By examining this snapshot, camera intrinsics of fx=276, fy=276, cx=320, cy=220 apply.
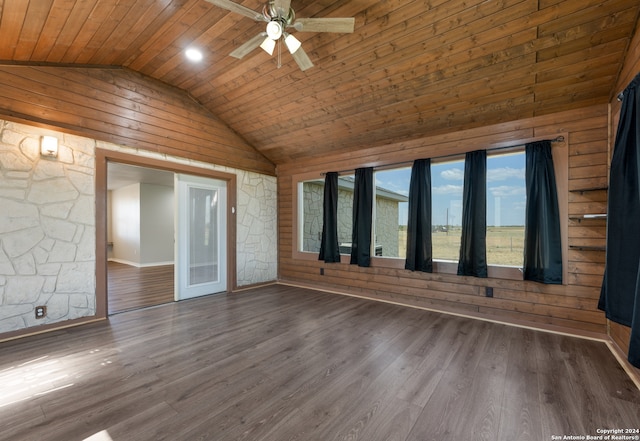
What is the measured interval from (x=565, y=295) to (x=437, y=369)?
6.78ft

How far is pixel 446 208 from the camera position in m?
4.23

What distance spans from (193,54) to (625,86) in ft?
15.5

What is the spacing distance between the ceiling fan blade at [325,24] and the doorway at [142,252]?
3.09m

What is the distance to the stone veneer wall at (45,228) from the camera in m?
3.04

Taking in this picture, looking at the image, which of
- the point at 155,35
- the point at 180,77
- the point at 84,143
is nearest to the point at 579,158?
the point at 155,35

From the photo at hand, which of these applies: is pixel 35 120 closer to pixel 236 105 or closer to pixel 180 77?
pixel 180 77

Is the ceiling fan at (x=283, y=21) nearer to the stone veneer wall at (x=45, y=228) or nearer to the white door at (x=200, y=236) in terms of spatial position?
the stone veneer wall at (x=45, y=228)

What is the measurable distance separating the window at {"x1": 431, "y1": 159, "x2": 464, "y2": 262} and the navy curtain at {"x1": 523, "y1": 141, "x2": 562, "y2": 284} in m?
0.85

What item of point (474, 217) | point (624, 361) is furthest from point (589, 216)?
point (624, 361)

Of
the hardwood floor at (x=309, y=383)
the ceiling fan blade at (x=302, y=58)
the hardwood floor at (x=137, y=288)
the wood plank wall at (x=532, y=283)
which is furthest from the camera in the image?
the hardwood floor at (x=137, y=288)

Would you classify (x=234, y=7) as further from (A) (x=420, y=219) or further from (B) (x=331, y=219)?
(B) (x=331, y=219)

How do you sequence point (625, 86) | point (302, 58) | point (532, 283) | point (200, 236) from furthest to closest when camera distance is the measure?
point (200, 236) → point (532, 283) → point (302, 58) → point (625, 86)

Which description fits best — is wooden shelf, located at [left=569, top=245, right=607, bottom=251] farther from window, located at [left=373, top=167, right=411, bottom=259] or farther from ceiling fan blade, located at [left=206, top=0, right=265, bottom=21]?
ceiling fan blade, located at [left=206, top=0, right=265, bottom=21]

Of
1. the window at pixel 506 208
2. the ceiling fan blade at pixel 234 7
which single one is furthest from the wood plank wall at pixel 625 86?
the ceiling fan blade at pixel 234 7
